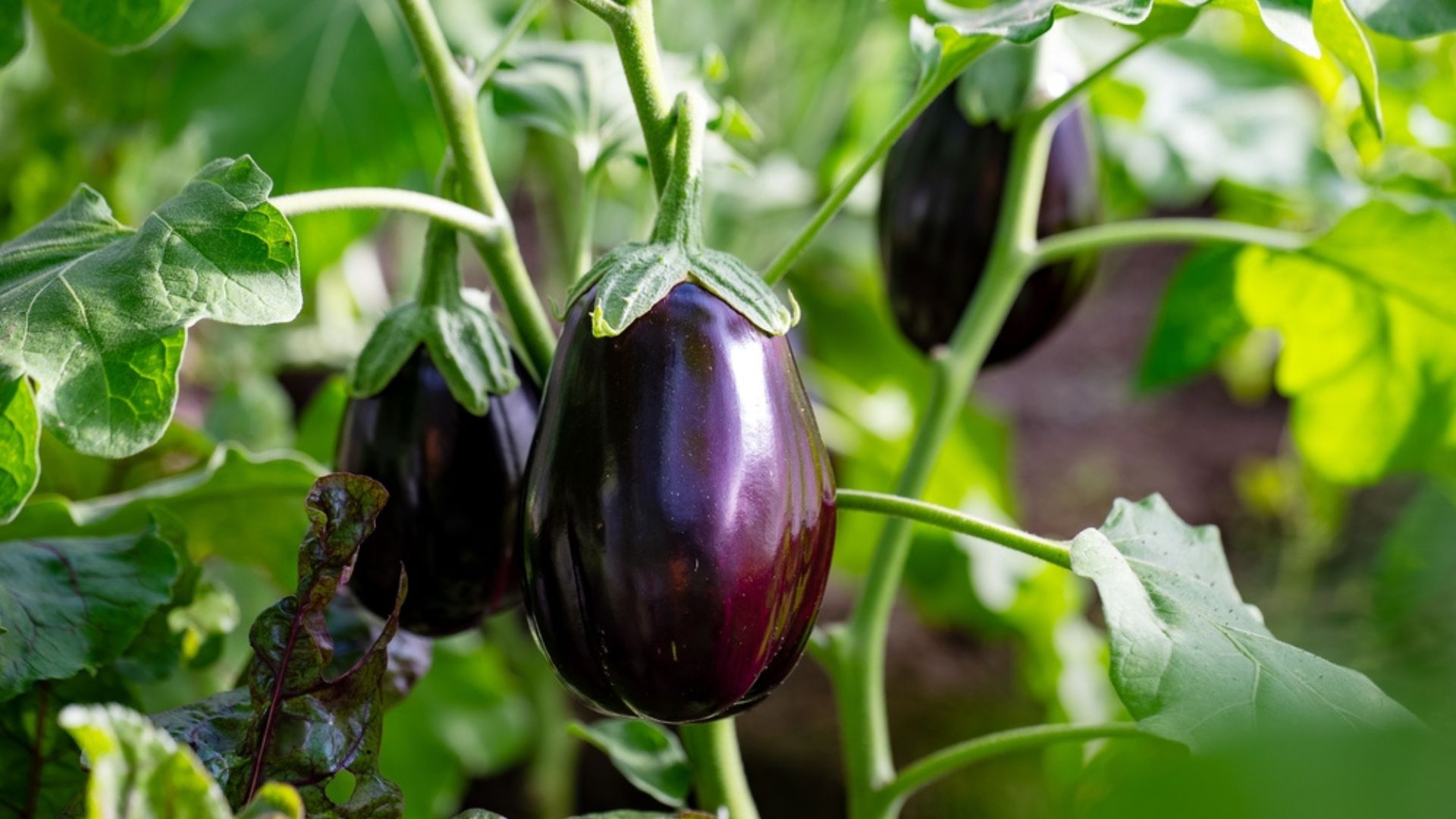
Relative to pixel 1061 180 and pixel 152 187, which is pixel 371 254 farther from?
pixel 1061 180

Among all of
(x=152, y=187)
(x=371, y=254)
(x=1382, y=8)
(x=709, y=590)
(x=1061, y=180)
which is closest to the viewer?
(x=709, y=590)

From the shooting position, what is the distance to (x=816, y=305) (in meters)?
1.46

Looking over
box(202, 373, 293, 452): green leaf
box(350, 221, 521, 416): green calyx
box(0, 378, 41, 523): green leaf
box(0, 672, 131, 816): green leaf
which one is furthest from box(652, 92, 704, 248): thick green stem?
box(202, 373, 293, 452): green leaf

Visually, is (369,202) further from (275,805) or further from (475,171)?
(275,805)

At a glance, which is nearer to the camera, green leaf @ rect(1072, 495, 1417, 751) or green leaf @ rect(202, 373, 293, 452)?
green leaf @ rect(1072, 495, 1417, 751)

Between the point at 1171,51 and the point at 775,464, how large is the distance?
3.16 feet

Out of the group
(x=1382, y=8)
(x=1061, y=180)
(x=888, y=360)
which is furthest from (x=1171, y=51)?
(x=1382, y=8)

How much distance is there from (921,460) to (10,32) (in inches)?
18.5

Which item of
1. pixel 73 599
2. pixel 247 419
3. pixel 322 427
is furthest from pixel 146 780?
pixel 247 419

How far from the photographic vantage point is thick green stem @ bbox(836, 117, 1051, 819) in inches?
24.7

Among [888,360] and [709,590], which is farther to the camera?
[888,360]

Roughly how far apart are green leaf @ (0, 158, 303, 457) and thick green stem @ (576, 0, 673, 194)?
0.42 feet

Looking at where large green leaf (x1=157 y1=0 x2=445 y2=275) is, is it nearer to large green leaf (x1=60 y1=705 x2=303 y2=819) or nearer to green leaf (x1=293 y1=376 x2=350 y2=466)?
green leaf (x1=293 y1=376 x2=350 y2=466)

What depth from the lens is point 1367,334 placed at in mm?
809
